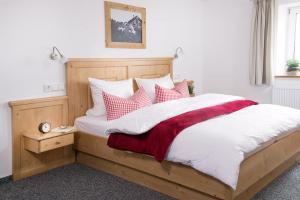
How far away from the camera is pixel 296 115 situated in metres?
3.12

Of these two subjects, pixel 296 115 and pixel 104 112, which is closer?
pixel 296 115

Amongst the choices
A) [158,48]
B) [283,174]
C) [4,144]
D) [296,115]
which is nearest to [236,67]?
[158,48]

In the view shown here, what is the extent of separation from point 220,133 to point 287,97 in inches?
103

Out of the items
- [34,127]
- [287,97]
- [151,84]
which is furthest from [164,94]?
[287,97]

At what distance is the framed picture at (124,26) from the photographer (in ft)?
12.4

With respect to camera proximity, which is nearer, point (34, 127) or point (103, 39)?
point (34, 127)

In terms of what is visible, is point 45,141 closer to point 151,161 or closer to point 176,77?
point 151,161

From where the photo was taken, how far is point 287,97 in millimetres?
4477


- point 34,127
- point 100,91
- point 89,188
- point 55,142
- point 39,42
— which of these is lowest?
point 89,188

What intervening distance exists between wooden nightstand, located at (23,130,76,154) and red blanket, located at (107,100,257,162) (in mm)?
496

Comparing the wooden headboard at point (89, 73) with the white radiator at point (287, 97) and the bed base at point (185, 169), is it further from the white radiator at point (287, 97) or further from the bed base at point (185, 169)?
the white radiator at point (287, 97)

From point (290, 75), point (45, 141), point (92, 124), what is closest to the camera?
point (45, 141)

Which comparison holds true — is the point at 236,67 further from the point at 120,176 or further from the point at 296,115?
the point at 120,176

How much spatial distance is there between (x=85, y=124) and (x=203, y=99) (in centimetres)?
142
